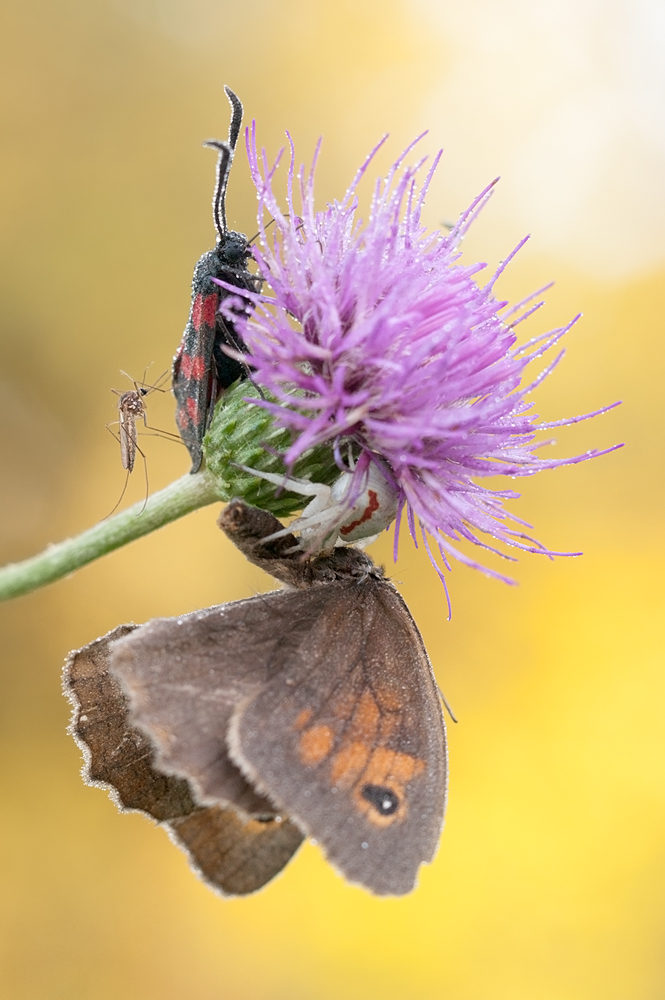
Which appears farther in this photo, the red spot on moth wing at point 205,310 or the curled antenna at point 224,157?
the red spot on moth wing at point 205,310

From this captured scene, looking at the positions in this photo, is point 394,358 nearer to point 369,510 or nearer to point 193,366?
point 369,510

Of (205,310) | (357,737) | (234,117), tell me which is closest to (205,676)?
(357,737)

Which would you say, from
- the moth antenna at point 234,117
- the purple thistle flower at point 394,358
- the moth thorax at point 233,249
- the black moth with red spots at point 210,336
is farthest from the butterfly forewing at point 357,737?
the moth antenna at point 234,117

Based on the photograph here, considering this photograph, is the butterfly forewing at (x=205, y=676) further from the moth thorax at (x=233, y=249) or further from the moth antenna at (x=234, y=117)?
the moth antenna at (x=234, y=117)

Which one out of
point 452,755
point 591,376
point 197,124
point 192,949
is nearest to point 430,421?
point 452,755

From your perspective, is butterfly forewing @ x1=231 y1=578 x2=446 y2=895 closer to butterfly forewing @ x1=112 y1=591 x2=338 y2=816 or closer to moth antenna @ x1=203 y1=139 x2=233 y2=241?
butterfly forewing @ x1=112 y1=591 x2=338 y2=816

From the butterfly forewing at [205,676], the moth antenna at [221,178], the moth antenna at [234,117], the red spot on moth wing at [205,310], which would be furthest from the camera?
the red spot on moth wing at [205,310]

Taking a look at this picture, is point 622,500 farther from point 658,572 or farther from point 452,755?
point 452,755
